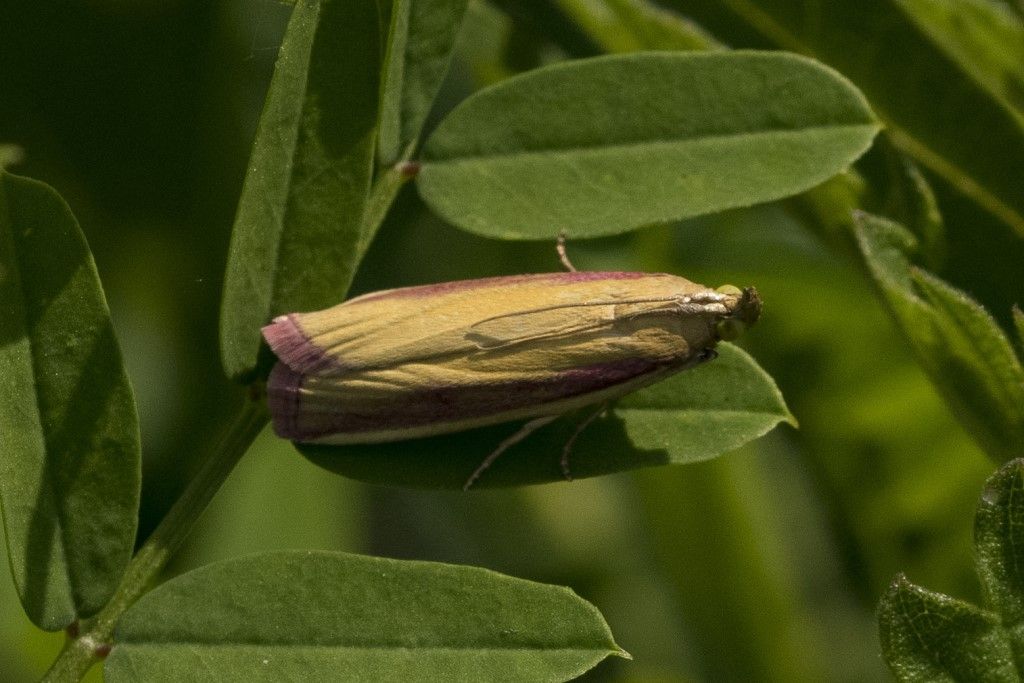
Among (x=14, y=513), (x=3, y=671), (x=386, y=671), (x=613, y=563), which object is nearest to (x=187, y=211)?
(x=3, y=671)

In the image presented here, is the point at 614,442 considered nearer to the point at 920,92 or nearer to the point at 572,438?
the point at 572,438

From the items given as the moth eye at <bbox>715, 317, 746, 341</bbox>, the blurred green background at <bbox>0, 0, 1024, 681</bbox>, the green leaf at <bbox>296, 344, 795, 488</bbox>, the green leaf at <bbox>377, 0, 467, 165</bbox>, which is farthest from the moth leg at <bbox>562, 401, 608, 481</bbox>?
the blurred green background at <bbox>0, 0, 1024, 681</bbox>

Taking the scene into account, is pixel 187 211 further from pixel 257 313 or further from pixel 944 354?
pixel 944 354

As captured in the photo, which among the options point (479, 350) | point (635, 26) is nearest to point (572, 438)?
point (479, 350)

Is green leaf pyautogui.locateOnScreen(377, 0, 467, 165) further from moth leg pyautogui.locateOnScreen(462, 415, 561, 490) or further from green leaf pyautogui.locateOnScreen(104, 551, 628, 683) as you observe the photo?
green leaf pyautogui.locateOnScreen(104, 551, 628, 683)

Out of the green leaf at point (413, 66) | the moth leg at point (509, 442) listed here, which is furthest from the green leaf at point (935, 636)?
the green leaf at point (413, 66)
